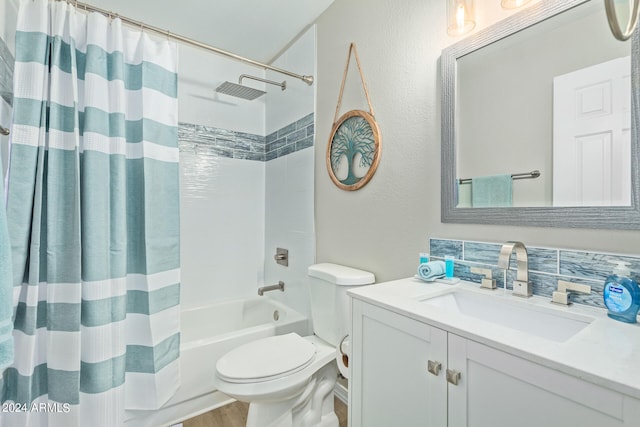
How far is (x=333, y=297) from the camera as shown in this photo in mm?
1513

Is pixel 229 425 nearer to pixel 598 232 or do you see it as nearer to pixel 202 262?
pixel 202 262

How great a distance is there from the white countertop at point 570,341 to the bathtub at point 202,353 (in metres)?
1.19

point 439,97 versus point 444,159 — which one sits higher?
point 439,97

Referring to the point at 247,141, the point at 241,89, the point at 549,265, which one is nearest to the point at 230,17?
the point at 241,89

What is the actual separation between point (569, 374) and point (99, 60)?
6.71 ft

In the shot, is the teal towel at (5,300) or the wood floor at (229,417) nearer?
the teal towel at (5,300)

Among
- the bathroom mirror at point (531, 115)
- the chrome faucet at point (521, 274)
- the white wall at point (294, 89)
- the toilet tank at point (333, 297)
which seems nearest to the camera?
the bathroom mirror at point (531, 115)

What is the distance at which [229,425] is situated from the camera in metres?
1.63

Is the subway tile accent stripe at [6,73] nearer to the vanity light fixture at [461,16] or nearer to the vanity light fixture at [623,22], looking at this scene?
the vanity light fixture at [461,16]

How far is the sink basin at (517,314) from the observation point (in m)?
0.81

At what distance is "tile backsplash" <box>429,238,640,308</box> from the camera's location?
83 centimetres

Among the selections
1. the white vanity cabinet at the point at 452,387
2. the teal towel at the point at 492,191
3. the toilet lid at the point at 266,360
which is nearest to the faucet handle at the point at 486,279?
the teal towel at the point at 492,191

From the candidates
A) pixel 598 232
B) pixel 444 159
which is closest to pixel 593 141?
pixel 598 232

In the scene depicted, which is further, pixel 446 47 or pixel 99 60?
pixel 99 60
